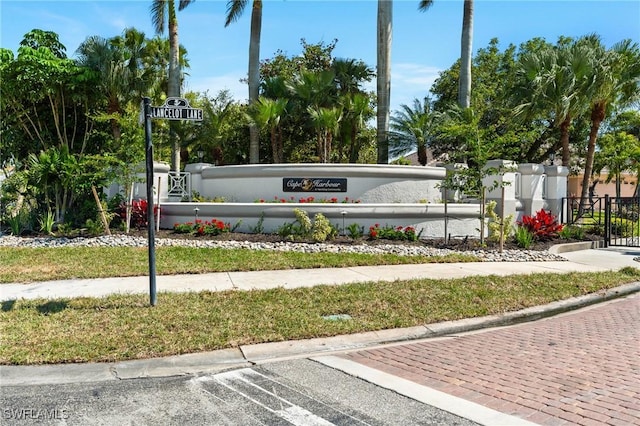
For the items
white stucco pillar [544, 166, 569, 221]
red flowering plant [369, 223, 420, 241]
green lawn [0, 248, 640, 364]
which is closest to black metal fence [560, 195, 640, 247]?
white stucco pillar [544, 166, 569, 221]

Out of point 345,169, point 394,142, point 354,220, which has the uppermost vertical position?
point 394,142

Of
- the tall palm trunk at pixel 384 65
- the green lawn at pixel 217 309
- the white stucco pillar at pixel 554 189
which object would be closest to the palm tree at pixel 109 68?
the green lawn at pixel 217 309

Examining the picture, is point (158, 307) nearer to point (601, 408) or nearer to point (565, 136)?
point (601, 408)

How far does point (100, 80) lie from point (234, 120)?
10376 mm

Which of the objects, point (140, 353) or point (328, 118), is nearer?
point (140, 353)

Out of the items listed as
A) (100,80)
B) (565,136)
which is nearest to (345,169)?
(100,80)

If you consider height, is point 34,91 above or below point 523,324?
above

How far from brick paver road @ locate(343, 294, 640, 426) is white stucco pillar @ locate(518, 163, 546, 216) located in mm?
A: 9932

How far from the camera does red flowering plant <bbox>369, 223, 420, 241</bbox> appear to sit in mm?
13148

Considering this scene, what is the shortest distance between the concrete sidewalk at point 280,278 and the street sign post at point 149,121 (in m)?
1.23

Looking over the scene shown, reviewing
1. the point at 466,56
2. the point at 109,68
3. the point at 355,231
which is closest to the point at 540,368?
the point at 355,231

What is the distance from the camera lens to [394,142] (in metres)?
22.5

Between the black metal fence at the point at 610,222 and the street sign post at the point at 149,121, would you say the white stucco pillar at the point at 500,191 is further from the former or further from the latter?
the street sign post at the point at 149,121

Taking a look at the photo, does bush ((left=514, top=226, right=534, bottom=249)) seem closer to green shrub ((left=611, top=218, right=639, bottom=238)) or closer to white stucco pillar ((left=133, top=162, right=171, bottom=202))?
green shrub ((left=611, top=218, right=639, bottom=238))
